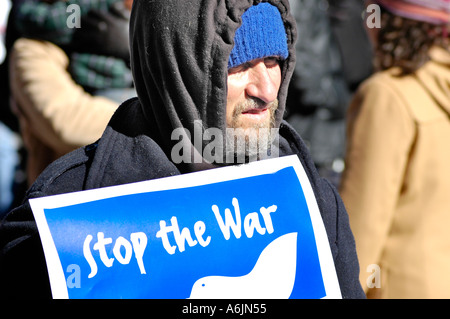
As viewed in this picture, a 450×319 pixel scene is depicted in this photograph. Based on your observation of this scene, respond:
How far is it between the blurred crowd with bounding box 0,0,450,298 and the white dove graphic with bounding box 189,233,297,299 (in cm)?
116

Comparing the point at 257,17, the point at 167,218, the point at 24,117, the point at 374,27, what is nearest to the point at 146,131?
the point at 167,218

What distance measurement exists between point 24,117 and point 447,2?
77.3 inches

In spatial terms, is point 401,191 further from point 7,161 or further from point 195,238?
point 7,161

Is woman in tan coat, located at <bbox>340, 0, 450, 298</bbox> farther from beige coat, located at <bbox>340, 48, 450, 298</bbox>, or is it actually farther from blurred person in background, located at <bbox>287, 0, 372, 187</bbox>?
blurred person in background, located at <bbox>287, 0, 372, 187</bbox>

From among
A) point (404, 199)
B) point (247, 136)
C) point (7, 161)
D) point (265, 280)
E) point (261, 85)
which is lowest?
point (7, 161)

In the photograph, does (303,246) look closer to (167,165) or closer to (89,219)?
(167,165)

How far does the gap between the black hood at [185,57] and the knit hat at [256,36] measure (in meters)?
0.03

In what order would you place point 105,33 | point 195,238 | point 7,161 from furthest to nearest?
point 7,161 < point 105,33 < point 195,238

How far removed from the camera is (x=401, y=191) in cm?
310

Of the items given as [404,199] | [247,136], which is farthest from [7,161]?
[247,136]

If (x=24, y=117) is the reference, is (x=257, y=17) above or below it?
above

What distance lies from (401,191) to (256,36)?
4.57 feet

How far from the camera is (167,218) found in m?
1.85

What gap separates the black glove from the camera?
331 cm
